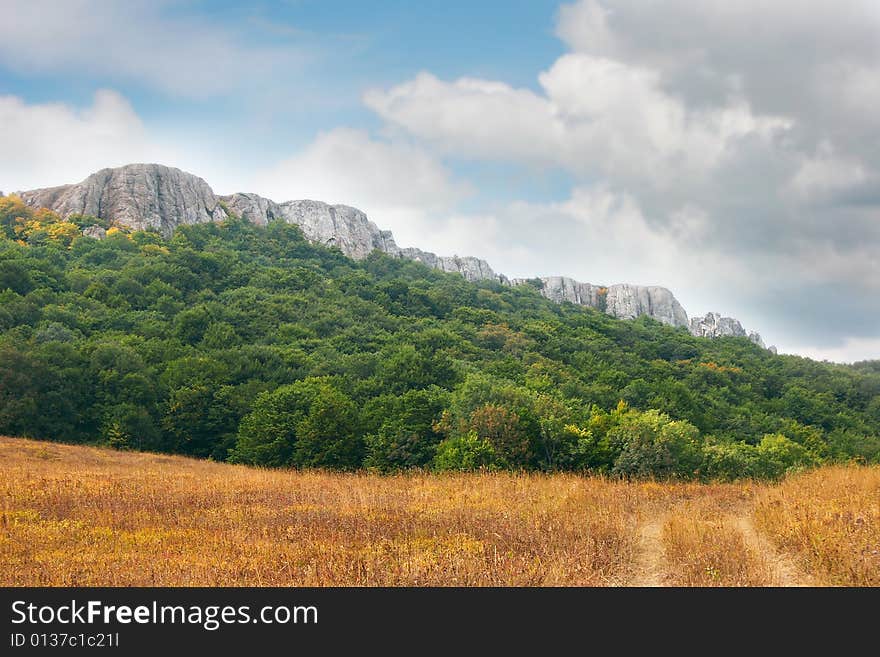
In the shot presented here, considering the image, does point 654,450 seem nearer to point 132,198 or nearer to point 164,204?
point 132,198

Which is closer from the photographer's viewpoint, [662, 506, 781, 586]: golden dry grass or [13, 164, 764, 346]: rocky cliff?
[662, 506, 781, 586]: golden dry grass

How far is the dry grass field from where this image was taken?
7.25 meters

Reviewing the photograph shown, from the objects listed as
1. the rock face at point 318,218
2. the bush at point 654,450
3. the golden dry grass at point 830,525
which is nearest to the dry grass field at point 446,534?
the golden dry grass at point 830,525

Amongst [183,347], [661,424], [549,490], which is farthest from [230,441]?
[549,490]

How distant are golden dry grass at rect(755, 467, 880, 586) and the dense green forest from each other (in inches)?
283

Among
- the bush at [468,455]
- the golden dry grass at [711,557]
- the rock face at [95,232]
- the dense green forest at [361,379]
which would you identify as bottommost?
the golden dry grass at [711,557]

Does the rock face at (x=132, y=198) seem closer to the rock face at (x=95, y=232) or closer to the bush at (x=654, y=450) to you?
the rock face at (x=95, y=232)

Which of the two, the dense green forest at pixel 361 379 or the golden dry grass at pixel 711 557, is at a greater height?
the dense green forest at pixel 361 379

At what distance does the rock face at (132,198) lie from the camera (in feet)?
428

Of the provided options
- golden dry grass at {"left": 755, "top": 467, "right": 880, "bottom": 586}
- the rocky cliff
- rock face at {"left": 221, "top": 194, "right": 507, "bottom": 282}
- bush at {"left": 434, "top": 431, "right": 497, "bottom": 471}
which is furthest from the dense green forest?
rock face at {"left": 221, "top": 194, "right": 507, "bottom": 282}

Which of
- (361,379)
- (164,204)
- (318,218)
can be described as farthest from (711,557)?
(318,218)

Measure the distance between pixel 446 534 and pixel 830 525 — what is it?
6172mm

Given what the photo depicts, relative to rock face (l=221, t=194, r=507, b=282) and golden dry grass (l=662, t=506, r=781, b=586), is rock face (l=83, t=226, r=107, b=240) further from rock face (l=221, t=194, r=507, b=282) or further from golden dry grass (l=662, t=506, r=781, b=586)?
golden dry grass (l=662, t=506, r=781, b=586)

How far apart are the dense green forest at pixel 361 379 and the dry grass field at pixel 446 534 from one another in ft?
31.2
